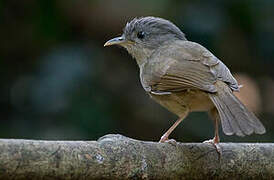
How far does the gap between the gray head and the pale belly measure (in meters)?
0.83

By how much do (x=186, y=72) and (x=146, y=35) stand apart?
1.09m

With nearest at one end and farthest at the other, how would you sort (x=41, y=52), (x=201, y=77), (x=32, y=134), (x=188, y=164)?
(x=188, y=164) → (x=201, y=77) → (x=32, y=134) → (x=41, y=52)

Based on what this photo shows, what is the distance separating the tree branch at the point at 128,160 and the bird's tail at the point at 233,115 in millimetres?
98

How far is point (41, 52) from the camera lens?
543 cm

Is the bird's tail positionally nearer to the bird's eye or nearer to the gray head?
the gray head

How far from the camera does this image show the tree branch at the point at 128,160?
8.23ft

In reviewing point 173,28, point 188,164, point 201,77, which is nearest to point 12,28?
point 173,28

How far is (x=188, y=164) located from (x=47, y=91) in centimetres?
231

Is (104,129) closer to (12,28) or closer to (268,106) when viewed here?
(12,28)

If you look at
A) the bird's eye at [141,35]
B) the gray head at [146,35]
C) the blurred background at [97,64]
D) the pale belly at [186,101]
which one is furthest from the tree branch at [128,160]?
the blurred background at [97,64]

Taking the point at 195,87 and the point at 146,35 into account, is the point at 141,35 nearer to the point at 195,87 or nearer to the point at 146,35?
the point at 146,35

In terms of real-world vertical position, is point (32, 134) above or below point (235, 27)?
below

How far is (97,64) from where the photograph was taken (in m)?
5.47

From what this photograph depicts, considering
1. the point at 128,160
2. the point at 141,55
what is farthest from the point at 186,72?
the point at 128,160
